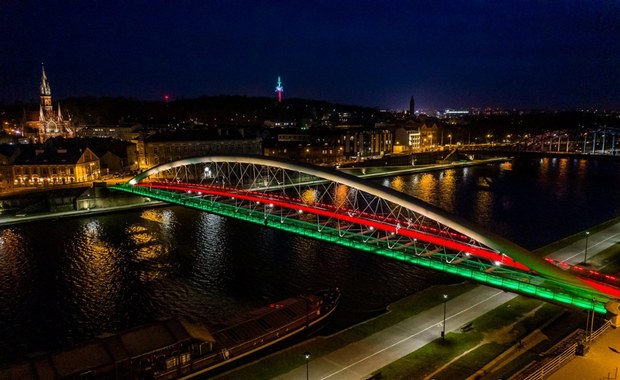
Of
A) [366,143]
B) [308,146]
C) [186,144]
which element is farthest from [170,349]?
[366,143]

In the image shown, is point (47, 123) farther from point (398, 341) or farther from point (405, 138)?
point (398, 341)

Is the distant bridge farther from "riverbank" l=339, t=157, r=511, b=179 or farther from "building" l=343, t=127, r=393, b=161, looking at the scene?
"building" l=343, t=127, r=393, b=161

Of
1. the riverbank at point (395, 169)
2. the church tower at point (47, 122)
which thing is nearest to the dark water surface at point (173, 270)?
the riverbank at point (395, 169)

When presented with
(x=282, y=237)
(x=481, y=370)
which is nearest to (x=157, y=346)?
(x=481, y=370)

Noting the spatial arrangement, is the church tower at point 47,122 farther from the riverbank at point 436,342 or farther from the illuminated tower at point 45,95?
the riverbank at point 436,342

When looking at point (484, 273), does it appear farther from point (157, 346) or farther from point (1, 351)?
point (1, 351)

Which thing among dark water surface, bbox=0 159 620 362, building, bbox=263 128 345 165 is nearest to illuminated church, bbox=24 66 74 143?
building, bbox=263 128 345 165
